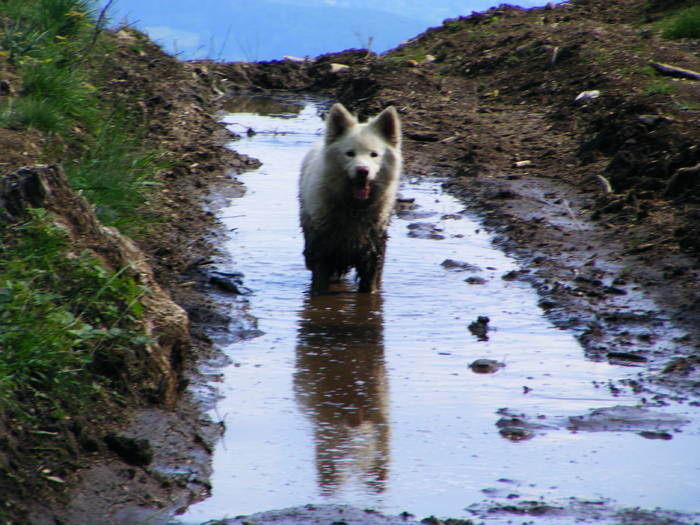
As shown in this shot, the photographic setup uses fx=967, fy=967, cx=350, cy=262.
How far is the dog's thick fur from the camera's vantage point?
7.92 metres

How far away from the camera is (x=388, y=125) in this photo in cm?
812

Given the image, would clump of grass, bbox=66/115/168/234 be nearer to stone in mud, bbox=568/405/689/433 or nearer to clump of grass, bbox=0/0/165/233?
clump of grass, bbox=0/0/165/233

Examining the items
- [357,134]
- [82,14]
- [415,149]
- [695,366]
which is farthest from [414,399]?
[415,149]

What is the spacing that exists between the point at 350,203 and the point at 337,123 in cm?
69

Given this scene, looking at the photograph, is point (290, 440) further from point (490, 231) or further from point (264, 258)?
point (490, 231)

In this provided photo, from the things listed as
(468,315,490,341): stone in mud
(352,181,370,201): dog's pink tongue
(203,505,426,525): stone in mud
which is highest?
(352,181,370,201): dog's pink tongue

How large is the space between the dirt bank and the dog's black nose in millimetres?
1489

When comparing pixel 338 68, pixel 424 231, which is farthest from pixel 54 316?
pixel 338 68

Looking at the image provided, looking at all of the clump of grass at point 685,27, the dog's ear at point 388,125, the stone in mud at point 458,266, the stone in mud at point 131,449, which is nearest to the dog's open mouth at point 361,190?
the dog's ear at point 388,125

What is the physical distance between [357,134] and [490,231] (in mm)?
2101

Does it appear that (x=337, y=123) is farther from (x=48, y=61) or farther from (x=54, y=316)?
(x=54, y=316)

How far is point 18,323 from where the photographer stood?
421cm

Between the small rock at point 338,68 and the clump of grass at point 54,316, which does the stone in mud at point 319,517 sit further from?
the small rock at point 338,68

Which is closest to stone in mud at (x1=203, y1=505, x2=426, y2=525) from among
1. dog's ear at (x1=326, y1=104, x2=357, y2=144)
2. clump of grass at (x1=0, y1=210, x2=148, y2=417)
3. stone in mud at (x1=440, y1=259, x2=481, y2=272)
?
clump of grass at (x1=0, y1=210, x2=148, y2=417)
